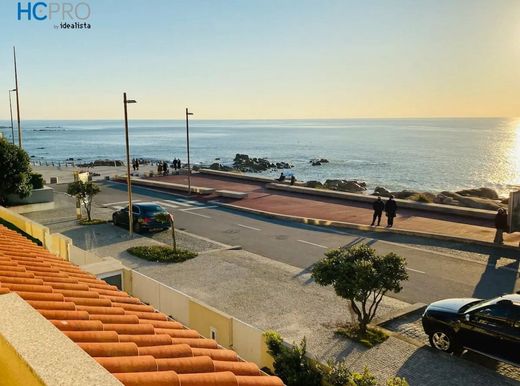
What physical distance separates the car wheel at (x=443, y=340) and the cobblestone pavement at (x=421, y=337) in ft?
0.99

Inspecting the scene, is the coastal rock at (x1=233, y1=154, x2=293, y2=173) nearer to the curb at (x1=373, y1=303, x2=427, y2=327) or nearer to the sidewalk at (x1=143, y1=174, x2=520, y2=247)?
the sidewalk at (x1=143, y1=174, x2=520, y2=247)

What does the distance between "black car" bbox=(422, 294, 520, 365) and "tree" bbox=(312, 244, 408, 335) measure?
3.50ft

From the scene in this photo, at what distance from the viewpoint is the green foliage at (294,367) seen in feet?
23.6

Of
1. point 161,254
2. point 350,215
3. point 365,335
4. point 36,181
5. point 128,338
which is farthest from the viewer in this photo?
point 36,181

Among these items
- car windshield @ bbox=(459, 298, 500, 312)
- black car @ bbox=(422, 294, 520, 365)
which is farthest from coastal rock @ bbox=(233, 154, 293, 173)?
black car @ bbox=(422, 294, 520, 365)

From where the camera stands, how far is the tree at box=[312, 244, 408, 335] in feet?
32.7

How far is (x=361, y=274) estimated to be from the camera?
991cm

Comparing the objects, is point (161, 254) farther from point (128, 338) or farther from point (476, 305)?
point (128, 338)

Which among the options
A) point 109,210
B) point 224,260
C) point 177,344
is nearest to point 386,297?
point 224,260

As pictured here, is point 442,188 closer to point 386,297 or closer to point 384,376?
point 386,297

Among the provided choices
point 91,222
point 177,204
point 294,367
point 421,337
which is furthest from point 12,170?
point 294,367

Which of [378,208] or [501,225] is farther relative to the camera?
[378,208]

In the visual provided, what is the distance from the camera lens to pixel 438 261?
16.7 metres

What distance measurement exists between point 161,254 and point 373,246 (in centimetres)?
813
